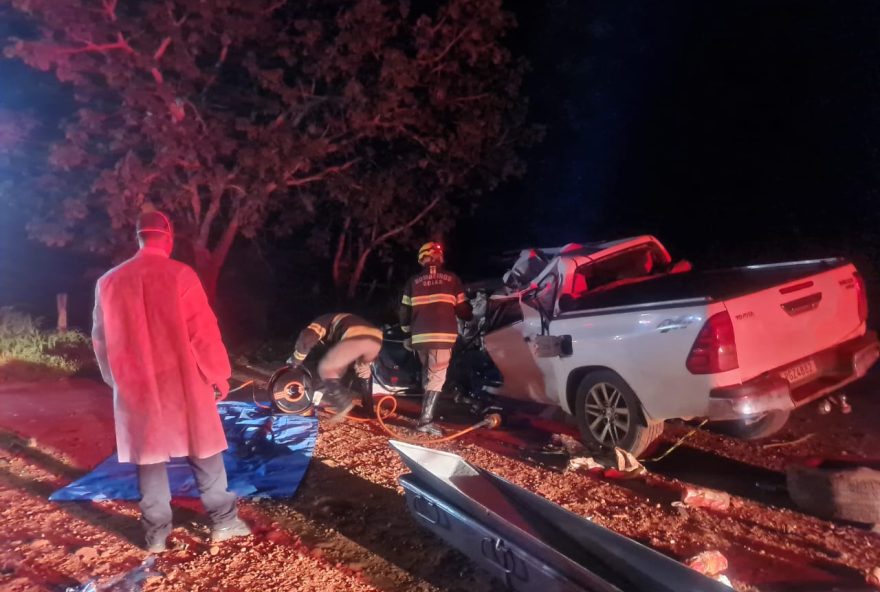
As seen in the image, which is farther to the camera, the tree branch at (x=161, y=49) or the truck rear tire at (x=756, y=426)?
the tree branch at (x=161, y=49)

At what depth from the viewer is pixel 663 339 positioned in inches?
212

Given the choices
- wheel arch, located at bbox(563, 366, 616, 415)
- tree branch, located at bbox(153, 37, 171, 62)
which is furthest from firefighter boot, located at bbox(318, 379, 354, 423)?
tree branch, located at bbox(153, 37, 171, 62)

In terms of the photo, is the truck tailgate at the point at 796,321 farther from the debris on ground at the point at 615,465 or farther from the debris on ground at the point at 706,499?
the debris on ground at the point at 615,465

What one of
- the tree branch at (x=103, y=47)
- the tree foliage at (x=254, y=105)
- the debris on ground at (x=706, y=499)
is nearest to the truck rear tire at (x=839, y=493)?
the debris on ground at (x=706, y=499)

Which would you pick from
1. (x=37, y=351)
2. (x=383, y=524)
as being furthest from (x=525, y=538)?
(x=37, y=351)

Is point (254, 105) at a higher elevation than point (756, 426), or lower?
higher

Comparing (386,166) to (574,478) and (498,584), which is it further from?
(498,584)

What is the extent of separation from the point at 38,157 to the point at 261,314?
16.8ft

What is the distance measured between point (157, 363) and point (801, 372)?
445 cm

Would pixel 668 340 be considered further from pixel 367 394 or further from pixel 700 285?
pixel 367 394

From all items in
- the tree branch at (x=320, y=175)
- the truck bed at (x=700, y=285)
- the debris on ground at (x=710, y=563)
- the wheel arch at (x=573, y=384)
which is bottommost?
the debris on ground at (x=710, y=563)

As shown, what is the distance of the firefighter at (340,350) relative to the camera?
725cm

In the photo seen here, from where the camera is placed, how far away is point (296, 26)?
37.5 feet

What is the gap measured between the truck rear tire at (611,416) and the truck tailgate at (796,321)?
0.90m
